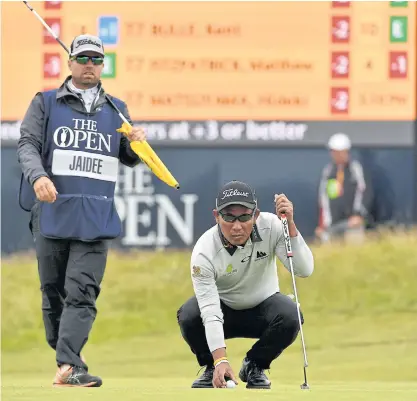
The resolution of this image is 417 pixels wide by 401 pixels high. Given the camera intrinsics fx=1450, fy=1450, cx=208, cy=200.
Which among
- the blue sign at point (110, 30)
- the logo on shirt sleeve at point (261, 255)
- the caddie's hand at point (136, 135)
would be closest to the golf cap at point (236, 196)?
the logo on shirt sleeve at point (261, 255)

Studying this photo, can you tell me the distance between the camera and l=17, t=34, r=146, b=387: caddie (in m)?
7.29

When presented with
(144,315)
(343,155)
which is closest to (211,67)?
(343,155)

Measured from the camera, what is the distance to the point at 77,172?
732 centimetres

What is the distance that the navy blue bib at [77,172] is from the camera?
7305mm

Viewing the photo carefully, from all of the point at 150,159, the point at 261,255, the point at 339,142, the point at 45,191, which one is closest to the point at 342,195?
the point at 339,142

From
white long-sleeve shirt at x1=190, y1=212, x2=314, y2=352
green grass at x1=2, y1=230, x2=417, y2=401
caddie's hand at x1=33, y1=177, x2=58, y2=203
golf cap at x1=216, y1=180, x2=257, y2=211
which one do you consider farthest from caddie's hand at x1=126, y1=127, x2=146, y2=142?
green grass at x1=2, y1=230, x2=417, y2=401

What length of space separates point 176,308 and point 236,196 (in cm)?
619

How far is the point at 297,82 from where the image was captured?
41.1 ft

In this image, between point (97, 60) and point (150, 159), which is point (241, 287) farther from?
point (97, 60)

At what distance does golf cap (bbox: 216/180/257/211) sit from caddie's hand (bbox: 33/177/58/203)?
84 centimetres

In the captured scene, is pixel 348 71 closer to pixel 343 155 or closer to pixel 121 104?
pixel 343 155

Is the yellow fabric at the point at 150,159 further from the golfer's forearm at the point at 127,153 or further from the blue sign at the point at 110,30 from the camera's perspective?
the blue sign at the point at 110,30

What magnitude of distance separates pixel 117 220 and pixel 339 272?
5564 millimetres

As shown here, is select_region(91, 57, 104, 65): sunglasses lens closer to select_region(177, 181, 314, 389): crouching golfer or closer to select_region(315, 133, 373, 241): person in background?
select_region(177, 181, 314, 389): crouching golfer
